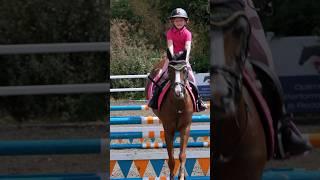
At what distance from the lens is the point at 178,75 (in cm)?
204

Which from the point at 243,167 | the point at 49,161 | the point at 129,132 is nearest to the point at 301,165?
the point at 243,167

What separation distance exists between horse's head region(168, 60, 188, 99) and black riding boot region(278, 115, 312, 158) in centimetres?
40

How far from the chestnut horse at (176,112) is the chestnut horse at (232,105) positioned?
0.92ft

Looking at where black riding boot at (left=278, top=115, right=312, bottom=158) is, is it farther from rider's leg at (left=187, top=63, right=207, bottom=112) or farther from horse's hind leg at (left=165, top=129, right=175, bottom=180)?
horse's hind leg at (left=165, top=129, right=175, bottom=180)

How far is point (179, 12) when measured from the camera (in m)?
1.88

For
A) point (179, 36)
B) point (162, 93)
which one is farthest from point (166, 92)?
point (179, 36)

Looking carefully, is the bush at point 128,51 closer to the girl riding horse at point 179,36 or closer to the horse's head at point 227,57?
the girl riding horse at point 179,36

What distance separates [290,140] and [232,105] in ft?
0.78

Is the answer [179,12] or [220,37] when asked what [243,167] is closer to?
[220,37]

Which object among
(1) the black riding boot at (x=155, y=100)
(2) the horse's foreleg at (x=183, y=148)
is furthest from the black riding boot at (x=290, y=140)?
(1) the black riding boot at (x=155, y=100)

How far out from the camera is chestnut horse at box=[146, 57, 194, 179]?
2.12 metres

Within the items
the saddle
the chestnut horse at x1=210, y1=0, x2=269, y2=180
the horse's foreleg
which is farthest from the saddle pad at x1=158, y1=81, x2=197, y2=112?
the chestnut horse at x1=210, y1=0, x2=269, y2=180

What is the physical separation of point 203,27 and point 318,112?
0.48m

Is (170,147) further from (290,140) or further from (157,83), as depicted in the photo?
(290,140)
